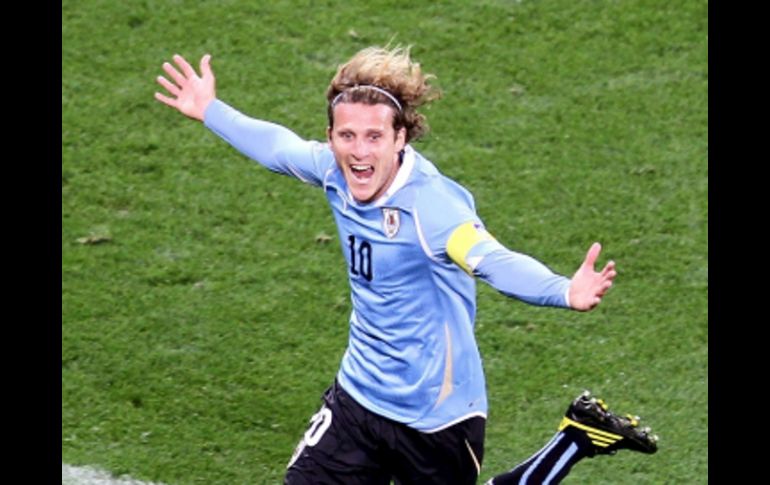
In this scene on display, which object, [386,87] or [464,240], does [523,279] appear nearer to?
[464,240]

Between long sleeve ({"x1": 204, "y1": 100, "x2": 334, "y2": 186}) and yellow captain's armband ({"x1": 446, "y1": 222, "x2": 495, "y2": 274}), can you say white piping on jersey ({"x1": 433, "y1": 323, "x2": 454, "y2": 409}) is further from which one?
long sleeve ({"x1": 204, "y1": 100, "x2": 334, "y2": 186})

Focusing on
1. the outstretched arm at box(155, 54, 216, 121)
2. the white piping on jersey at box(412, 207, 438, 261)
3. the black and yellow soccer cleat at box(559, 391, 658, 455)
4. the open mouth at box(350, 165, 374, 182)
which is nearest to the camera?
the white piping on jersey at box(412, 207, 438, 261)

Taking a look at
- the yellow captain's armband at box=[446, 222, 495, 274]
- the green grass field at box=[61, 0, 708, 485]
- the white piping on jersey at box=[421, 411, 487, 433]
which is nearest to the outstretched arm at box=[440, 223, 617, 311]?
the yellow captain's armband at box=[446, 222, 495, 274]

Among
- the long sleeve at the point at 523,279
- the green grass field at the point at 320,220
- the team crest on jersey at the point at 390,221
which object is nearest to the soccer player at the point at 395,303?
the team crest on jersey at the point at 390,221

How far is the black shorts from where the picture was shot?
661 centimetres

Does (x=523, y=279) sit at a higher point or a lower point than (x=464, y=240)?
lower

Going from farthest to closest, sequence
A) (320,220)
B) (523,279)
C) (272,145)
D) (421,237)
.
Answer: (320,220), (272,145), (421,237), (523,279)

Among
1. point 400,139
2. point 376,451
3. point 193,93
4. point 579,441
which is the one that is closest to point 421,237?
point 400,139

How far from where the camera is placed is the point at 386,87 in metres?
6.59

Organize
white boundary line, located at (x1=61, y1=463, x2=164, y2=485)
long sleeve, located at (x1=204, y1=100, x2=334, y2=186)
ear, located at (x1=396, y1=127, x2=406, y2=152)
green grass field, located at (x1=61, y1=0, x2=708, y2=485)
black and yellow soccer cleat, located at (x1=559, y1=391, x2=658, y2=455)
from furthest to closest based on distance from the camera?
green grass field, located at (x1=61, y1=0, x2=708, y2=485) → white boundary line, located at (x1=61, y1=463, x2=164, y2=485) → black and yellow soccer cleat, located at (x1=559, y1=391, x2=658, y2=455) → long sleeve, located at (x1=204, y1=100, x2=334, y2=186) → ear, located at (x1=396, y1=127, x2=406, y2=152)

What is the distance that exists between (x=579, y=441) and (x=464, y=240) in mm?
1593

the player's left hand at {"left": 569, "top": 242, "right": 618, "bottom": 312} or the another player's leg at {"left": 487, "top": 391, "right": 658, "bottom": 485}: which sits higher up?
the player's left hand at {"left": 569, "top": 242, "right": 618, "bottom": 312}

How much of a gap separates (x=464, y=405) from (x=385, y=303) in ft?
1.75
